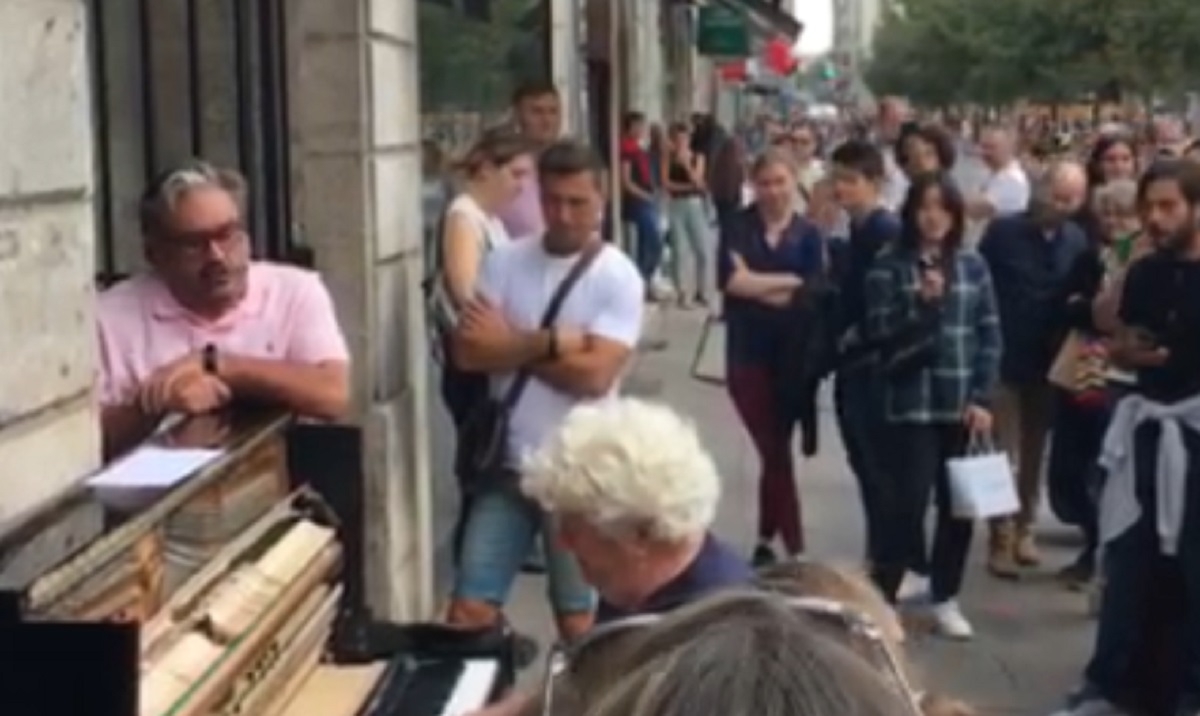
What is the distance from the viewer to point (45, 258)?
4402mm

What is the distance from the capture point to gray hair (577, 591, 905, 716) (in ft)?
5.97

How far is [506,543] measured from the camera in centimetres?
684

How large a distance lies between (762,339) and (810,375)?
379mm

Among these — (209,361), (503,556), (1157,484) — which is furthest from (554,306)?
(209,361)

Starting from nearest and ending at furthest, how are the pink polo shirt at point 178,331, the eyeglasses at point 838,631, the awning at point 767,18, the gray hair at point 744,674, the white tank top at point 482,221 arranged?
the gray hair at point 744,674 → the eyeglasses at point 838,631 → the pink polo shirt at point 178,331 → the white tank top at point 482,221 → the awning at point 767,18

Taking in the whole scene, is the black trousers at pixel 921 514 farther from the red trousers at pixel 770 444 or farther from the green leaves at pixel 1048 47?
the green leaves at pixel 1048 47

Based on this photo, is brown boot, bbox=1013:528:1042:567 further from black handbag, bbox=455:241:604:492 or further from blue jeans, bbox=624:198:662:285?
blue jeans, bbox=624:198:662:285

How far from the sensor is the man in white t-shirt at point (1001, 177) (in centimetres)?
1470

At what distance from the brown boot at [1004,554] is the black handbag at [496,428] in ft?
13.0

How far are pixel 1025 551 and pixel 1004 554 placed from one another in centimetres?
13

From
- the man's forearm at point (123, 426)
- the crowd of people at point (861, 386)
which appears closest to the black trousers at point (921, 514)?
the crowd of people at point (861, 386)

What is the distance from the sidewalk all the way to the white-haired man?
2518 millimetres

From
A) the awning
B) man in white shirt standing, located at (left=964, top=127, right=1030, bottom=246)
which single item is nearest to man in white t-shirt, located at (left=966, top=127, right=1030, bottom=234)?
man in white shirt standing, located at (left=964, top=127, right=1030, bottom=246)

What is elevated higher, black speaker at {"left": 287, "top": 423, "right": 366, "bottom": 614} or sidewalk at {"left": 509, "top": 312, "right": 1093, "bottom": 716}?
black speaker at {"left": 287, "top": 423, "right": 366, "bottom": 614}
